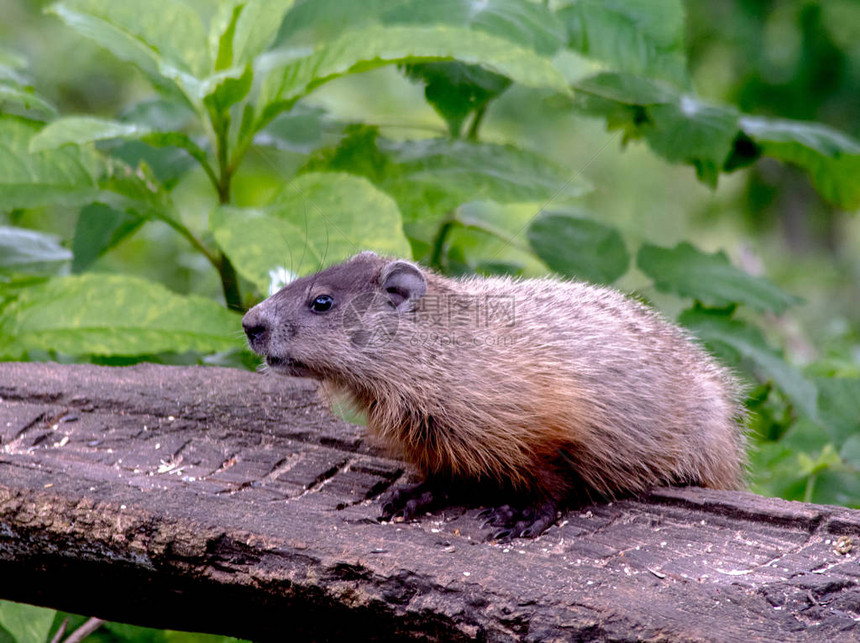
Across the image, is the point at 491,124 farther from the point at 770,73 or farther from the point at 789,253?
the point at 789,253

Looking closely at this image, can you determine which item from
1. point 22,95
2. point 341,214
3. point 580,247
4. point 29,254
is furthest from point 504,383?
point 29,254

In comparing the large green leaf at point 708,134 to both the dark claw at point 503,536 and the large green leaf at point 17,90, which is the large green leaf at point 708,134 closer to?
the dark claw at point 503,536

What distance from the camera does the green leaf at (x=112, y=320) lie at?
411 cm

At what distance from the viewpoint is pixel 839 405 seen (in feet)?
14.3

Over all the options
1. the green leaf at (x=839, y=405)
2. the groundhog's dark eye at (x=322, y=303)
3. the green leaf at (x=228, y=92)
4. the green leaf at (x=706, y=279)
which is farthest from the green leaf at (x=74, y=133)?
the green leaf at (x=839, y=405)

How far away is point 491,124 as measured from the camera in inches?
429

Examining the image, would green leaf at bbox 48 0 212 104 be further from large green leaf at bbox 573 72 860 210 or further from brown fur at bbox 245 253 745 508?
large green leaf at bbox 573 72 860 210

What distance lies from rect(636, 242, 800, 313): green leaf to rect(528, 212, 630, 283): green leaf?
0.14m

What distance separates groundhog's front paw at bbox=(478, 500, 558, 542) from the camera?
3.17 metres

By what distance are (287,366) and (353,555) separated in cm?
111

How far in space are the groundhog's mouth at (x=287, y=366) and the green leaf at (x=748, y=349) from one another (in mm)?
2095

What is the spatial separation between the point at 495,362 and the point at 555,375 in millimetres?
250

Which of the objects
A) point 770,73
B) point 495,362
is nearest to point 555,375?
point 495,362

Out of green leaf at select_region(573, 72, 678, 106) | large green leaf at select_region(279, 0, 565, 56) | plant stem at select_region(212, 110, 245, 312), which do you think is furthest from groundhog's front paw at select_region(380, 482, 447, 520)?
green leaf at select_region(573, 72, 678, 106)
